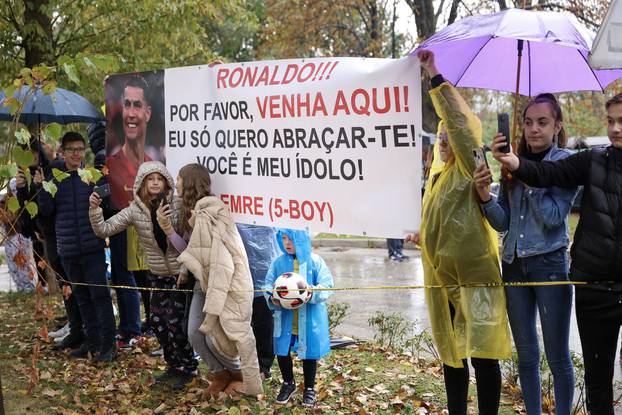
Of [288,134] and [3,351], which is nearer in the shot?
[288,134]

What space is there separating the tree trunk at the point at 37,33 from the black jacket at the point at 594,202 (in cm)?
691

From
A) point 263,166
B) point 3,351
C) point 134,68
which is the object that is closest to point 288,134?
point 263,166

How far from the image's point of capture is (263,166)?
505cm

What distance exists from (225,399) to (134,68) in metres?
5.97

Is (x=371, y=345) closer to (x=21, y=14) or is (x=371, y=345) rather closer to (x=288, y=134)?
(x=288, y=134)

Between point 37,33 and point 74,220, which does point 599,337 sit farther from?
point 37,33

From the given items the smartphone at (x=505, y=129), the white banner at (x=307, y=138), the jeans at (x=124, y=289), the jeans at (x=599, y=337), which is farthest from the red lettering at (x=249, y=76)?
the jeans at (x=599, y=337)

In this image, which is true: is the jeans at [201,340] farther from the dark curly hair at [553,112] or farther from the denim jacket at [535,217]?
the dark curly hair at [553,112]

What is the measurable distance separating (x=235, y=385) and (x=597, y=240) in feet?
10.0

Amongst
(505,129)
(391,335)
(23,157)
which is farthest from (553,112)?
(391,335)

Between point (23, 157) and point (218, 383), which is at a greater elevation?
→ point (23, 157)

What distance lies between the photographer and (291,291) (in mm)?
4883

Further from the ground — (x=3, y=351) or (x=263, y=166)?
(x=263, y=166)

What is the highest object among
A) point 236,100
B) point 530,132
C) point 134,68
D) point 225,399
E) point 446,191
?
point 134,68
